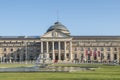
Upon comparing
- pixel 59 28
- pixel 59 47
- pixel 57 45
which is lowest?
pixel 59 47

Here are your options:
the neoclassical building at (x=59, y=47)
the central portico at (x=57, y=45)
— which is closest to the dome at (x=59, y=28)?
the neoclassical building at (x=59, y=47)

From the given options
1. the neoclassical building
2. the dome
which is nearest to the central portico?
the neoclassical building

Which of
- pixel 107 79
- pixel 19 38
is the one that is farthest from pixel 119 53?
pixel 107 79

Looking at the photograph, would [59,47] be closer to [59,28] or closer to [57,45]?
[57,45]

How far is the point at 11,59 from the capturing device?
515 feet

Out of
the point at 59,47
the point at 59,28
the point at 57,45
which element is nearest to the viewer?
the point at 59,47

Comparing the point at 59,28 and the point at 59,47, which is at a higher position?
the point at 59,28

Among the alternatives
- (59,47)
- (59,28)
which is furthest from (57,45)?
(59,28)

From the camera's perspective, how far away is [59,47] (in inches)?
5842

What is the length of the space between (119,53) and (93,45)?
35.1 feet

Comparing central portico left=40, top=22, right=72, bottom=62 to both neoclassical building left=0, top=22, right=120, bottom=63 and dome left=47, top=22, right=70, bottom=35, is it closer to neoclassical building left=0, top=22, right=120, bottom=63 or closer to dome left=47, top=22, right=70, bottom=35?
neoclassical building left=0, top=22, right=120, bottom=63

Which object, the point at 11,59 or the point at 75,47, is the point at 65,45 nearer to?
the point at 75,47

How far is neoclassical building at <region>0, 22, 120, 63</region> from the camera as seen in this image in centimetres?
14912

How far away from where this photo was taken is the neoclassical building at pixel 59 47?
489ft
